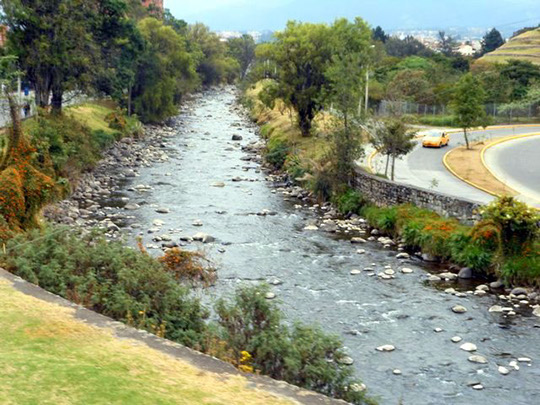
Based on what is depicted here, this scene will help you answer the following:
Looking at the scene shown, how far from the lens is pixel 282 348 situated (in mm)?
13125

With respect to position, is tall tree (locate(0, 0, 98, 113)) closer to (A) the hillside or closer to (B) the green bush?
(B) the green bush

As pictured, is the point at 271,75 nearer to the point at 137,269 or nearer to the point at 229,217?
the point at 229,217

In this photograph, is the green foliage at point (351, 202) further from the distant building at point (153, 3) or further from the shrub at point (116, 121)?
the distant building at point (153, 3)

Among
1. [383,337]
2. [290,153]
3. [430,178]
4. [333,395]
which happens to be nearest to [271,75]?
[290,153]

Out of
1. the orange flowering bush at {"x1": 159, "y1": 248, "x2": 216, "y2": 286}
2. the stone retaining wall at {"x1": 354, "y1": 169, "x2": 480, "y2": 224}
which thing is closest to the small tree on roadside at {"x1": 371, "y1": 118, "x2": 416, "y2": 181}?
the stone retaining wall at {"x1": 354, "y1": 169, "x2": 480, "y2": 224}

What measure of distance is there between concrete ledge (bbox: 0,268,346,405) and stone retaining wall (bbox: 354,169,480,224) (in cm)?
1763

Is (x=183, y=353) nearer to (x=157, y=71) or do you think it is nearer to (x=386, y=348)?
(x=386, y=348)

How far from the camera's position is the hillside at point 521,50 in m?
117

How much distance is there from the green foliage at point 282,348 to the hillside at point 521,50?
108495 mm

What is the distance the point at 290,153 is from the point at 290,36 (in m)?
10.5

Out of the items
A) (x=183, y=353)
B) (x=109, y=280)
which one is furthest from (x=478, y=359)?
(x=109, y=280)

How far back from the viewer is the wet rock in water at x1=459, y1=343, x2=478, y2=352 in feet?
59.6

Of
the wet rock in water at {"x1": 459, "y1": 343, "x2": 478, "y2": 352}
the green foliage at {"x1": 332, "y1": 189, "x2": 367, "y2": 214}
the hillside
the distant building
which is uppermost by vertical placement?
the distant building

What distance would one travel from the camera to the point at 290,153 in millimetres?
47812
